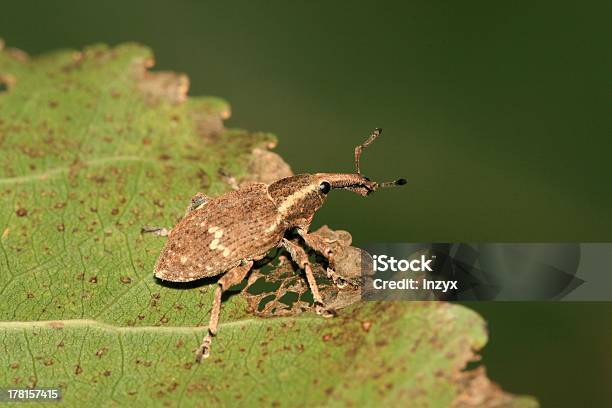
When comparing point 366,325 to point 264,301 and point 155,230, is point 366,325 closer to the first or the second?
point 264,301

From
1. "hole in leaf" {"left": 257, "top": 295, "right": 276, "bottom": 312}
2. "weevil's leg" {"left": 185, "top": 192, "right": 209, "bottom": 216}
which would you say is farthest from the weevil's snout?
"hole in leaf" {"left": 257, "top": 295, "right": 276, "bottom": 312}

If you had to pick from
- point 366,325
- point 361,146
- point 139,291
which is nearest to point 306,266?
point 366,325

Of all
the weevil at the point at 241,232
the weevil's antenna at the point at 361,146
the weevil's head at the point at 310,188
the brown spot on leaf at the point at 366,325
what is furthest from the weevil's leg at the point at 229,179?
the brown spot on leaf at the point at 366,325

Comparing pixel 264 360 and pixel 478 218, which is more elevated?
pixel 478 218

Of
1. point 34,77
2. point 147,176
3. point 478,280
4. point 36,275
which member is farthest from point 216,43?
point 478,280

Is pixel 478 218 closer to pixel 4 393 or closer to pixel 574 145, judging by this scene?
pixel 574 145

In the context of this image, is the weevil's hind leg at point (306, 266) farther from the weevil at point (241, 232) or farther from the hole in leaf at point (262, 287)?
the hole in leaf at point (262, 287)

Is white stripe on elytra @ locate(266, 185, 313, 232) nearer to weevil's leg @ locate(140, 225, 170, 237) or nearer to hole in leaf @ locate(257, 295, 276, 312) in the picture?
hole in leaf @ locate(257, 295, 276, 312)
